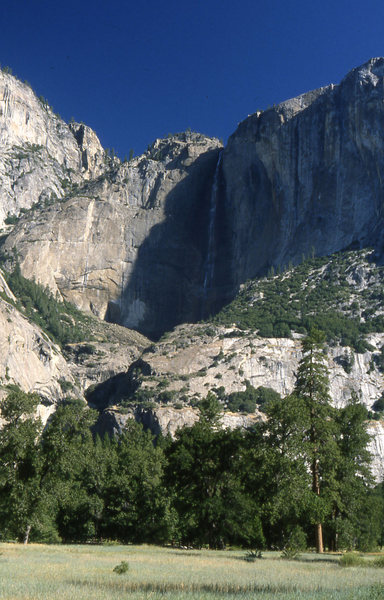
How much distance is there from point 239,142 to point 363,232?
4794 cm

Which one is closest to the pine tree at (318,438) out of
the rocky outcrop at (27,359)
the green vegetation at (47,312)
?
the rocky outcrop at (27,359)

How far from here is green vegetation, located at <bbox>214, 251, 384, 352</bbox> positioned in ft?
348

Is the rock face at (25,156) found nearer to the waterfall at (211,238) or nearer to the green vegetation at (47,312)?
the green vegetation at (47,312)

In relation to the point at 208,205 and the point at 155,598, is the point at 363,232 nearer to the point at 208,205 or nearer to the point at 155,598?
the point at 208,205

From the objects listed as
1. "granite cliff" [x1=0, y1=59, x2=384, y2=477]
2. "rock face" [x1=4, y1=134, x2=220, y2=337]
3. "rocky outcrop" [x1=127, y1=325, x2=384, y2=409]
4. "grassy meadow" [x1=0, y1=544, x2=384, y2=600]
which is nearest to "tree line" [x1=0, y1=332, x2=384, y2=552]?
"grassy meadow" [x1=0, y1=544, x2=384, y2=600]

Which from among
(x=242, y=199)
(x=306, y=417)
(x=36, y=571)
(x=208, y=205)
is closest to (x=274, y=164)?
(x=242, y=199)

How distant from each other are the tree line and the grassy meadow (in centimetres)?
620

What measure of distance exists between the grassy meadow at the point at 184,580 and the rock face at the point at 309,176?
10234 centimetres

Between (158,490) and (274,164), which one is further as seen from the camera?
(274,164)

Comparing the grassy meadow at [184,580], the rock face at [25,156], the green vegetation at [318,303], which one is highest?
the rock face at [25,156]

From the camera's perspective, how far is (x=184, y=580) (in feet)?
63.6

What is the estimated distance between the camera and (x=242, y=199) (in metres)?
154

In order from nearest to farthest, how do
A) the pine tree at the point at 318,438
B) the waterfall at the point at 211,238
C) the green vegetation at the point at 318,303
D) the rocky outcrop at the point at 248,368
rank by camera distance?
the pine tree at the point at 318,438 < the rocky outcrop at the point at 248,368 < the green vegetation at the point at 318,303 < the waterfall at the point at 211,238

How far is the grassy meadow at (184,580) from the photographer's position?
15.2 m
